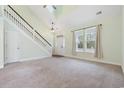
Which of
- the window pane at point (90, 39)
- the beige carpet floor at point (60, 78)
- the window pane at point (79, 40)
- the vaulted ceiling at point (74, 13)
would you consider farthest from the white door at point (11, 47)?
the window pane at point (90, 39)

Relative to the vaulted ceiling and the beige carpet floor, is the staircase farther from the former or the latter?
the beige carpet floor

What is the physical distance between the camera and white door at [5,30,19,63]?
15.8 feet

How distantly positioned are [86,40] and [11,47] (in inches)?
188

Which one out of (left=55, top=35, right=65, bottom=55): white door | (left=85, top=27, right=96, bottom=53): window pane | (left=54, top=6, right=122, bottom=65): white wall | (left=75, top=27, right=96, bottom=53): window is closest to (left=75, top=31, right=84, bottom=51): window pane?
(left=75, top=27, right=96, bottom=53): window

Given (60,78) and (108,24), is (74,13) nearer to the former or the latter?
(108,24)

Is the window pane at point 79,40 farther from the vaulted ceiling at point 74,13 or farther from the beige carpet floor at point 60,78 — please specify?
the beige carpet floor at point 60,78

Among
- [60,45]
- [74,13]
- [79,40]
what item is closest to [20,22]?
[74,13]

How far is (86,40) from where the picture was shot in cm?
627

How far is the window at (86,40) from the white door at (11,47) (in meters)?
4.21

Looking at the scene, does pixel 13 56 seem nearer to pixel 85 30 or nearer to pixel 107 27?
pixel 85 30

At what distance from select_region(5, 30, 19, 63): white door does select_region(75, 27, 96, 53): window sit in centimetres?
421

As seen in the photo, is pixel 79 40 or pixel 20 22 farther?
pixel 79 40

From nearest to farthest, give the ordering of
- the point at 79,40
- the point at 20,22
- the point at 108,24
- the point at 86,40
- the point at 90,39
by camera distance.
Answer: the point at 108,24 → the point at 20,22 → the point at 90,39 → the point at 86,40 → the point at 79,40

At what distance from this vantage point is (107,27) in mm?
4969
